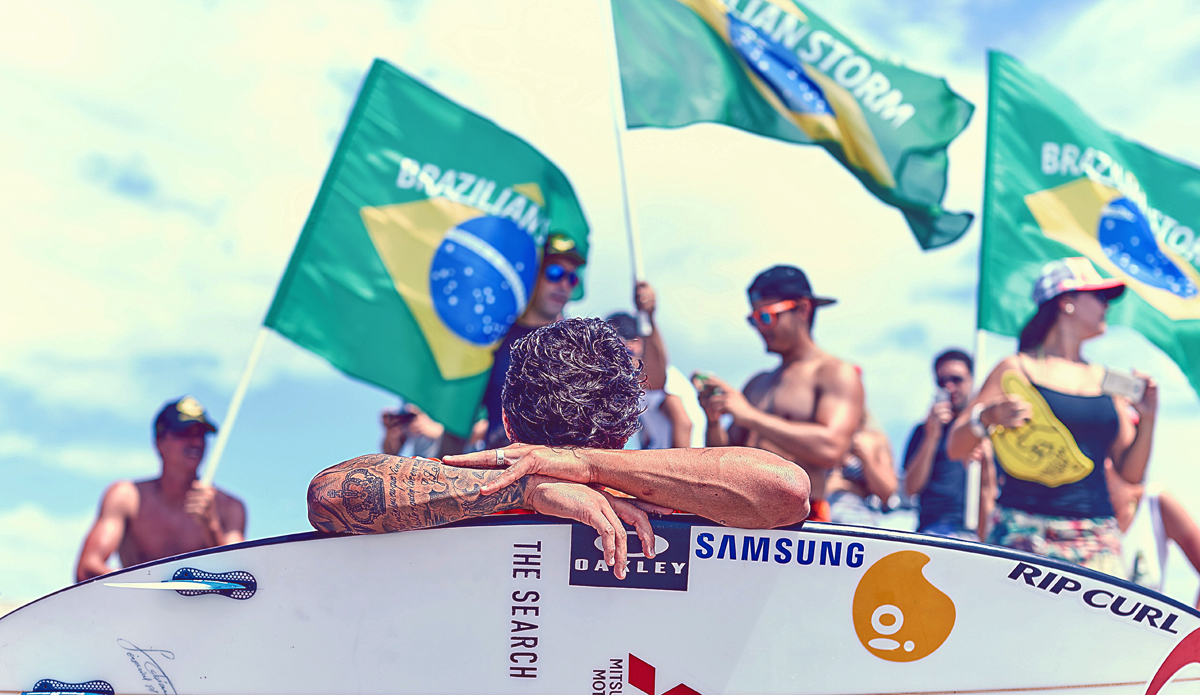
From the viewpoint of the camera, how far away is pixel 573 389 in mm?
1801

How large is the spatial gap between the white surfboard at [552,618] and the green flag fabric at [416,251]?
3.45 m

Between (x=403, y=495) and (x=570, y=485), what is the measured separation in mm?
343

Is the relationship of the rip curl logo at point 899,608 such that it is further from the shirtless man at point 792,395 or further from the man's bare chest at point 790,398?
the man's bare chest at point 790,398

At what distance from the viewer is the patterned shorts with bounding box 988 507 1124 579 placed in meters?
4.00

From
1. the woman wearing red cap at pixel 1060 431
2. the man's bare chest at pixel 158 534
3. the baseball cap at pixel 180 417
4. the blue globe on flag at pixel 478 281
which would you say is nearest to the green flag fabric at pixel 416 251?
the blue globe on flag at pixel 478 281

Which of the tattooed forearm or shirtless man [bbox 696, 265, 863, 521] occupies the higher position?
shirtless man [bbox 696, 265, 863, 521]

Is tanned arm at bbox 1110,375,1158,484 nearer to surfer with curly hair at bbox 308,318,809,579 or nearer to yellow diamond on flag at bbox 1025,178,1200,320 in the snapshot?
yellow diamond on flag at bbox 1025,178,1200,320

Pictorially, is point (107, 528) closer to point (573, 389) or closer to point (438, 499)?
point (438, 499)

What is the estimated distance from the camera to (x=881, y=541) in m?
1.88

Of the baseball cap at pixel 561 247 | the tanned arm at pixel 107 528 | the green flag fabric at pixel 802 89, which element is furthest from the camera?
the baseball cap at pixel 561 247

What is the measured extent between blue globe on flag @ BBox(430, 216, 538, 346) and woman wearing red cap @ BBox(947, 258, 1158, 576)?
9.65 ft

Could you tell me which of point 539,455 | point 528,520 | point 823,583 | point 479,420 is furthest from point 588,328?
point 479,420

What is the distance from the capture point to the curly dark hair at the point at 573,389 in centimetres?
180
